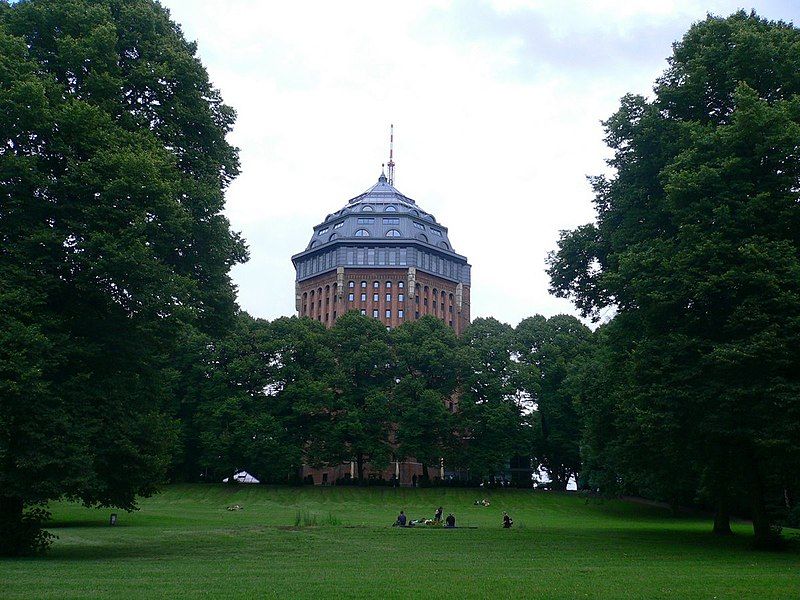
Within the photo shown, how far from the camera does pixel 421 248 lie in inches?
Result: 4692

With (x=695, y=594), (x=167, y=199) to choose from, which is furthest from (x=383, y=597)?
(x=167, y=199)

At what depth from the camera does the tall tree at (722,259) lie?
24734mm

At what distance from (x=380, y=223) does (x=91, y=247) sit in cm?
9644

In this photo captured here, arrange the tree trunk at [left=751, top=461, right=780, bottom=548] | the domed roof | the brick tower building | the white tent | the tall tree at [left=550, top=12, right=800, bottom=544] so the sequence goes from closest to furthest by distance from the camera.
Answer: the tall tree at [left=550, top=12, right=800, bottom=544]
the tree trunk at [left=751, top=461, right=780, bottom=548]
the white tent
the brick tower building
the domed roof

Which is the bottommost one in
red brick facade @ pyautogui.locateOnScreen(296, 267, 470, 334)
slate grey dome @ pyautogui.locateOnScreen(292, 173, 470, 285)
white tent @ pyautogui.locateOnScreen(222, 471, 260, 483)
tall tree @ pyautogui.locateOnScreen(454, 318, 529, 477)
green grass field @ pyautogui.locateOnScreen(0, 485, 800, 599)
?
green grass field @ pyautogui.locateOnScreen(0, 485, 800, 599)

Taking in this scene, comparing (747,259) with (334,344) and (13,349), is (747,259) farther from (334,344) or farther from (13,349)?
(334,344)

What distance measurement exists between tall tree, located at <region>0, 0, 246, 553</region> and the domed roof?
89.0 meters

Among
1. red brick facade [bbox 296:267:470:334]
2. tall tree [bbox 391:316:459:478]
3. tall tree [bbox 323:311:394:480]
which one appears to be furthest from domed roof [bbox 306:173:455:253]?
tall tree [bbox 391:316:459:478]

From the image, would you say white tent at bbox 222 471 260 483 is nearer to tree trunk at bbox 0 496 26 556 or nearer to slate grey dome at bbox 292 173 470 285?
slate grey dome at bbox 292 173 470 285

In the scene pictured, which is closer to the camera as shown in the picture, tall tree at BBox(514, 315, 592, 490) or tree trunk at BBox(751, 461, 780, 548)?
tree trunk at BBox(751, 461, 780, 548)

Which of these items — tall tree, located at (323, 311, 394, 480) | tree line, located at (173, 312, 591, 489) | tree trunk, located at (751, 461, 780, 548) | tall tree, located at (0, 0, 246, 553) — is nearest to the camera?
tall tree, located at (0, 0, 246, 553)

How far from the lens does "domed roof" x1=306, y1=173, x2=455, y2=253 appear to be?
119 m

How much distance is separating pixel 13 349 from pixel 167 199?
21.1 feet

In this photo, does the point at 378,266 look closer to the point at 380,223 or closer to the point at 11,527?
the point at 380,223
